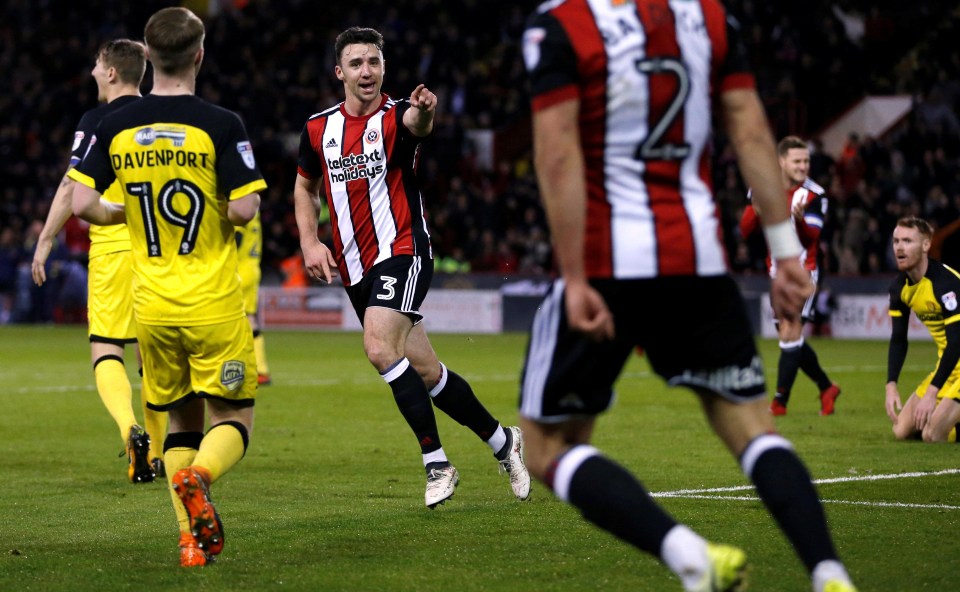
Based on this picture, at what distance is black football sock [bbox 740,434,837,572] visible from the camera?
12.2 feet

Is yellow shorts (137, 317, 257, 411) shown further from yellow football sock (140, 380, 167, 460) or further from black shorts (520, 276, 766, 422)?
yellow football sock (140, 380, 167, 460)

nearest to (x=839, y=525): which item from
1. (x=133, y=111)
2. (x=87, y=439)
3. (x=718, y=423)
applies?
(x=718, y=423)

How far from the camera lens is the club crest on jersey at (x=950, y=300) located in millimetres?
9344

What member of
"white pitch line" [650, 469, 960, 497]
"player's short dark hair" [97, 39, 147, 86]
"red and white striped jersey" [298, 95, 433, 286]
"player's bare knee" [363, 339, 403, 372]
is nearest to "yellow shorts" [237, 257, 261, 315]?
"player's short dark hair" [97, 39, 147, 86]

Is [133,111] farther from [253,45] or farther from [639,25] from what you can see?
[253,45]

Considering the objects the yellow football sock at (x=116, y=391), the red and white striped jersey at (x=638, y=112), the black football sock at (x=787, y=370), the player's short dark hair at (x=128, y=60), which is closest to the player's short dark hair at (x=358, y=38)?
the player's short dark hair at (x=128, y=60)

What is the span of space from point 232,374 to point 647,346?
200 cm

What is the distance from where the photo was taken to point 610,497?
377cm

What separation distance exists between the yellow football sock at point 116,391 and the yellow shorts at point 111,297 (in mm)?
145

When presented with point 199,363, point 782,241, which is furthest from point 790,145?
point 782,241

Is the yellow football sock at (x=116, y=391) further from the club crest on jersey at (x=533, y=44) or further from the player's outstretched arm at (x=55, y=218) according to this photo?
the club crest on jersey at (x=533, y=44)

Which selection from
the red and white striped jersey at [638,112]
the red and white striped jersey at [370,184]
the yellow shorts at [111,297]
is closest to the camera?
the red and white striped jersey at [638,112]

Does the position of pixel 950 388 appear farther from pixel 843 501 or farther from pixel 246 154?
pixel 246 154

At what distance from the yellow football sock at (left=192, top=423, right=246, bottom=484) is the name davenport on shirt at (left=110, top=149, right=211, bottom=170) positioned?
3.25ft
